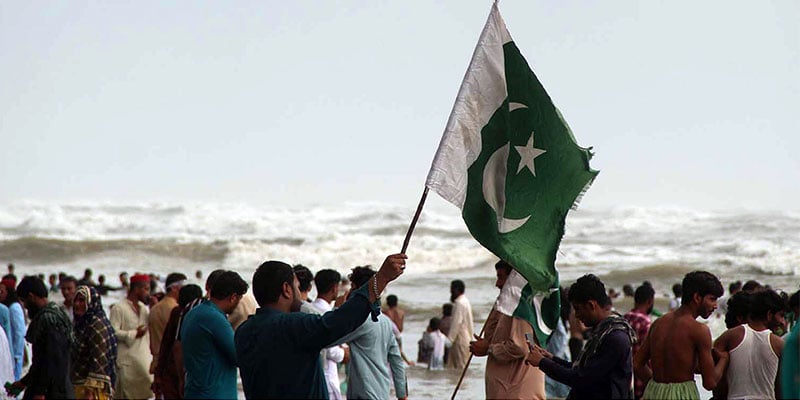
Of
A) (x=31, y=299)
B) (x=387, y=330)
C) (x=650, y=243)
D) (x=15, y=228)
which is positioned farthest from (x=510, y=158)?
A: (x=15, y=228)

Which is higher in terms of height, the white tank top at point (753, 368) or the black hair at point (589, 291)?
the black hair at point (589, 291)

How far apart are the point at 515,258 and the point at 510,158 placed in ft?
1.91

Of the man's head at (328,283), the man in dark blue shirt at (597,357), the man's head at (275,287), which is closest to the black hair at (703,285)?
the man in dark blue shirt at (597,357)

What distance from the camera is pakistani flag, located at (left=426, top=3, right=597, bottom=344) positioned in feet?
19.9

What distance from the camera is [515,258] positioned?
5.97 meters

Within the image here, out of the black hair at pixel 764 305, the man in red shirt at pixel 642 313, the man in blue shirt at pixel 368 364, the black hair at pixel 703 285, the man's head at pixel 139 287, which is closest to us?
the black hair at pixel 703 285

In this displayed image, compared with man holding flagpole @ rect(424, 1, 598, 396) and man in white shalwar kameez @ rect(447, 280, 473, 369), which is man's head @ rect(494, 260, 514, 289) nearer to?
man holding flagpole @ rect(424, 1, 598, 396)

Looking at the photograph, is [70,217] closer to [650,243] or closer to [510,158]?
[650,243]

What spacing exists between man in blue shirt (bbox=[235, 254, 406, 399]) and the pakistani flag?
3.61ft

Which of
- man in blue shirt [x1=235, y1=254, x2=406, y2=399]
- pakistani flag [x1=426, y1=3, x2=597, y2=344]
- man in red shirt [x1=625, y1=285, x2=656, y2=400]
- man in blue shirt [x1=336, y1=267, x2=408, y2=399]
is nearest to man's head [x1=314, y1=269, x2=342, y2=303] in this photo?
man in blue shirt [x1=336, y1=267, x2=408, y2=399]

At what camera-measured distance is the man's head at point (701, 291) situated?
6.20 m

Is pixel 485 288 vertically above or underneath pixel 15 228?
underneath

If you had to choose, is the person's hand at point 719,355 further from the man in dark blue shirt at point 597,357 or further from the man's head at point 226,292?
the man's head at point 226,292

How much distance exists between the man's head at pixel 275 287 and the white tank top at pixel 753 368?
2.83 metres
